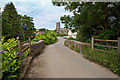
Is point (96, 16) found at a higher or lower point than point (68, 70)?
higher

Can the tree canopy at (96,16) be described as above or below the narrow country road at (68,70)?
above

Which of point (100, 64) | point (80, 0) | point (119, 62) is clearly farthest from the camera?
point (80, 0)

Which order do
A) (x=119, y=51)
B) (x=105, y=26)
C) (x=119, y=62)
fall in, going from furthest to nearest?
(x=105, y=26) < (x=119, y=51) < (x=119, y=62)

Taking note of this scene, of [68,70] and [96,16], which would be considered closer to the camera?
[68,70]

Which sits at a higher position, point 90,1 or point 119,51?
point 90,1

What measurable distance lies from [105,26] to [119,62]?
4404 mm

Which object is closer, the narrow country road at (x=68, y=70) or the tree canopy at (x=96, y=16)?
the narrow country road at (x=68, y=70)

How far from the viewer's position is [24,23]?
20500mm

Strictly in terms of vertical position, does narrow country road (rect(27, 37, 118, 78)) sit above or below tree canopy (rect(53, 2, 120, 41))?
below

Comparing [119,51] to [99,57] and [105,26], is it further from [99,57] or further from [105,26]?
[105,26]

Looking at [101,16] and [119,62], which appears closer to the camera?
[119,62]

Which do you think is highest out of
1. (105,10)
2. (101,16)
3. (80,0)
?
(80,0)

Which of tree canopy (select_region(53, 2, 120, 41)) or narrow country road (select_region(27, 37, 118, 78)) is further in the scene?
tree canopy (select_region(53, 2, 120, 41))

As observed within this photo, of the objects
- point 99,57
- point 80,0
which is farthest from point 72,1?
point 99,57
